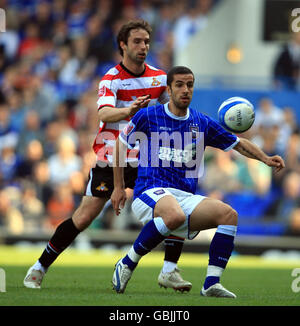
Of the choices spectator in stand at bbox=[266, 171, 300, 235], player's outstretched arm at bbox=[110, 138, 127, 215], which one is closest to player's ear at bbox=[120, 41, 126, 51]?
player's outstretched arm at bbox=[110, 138, 127, 215]

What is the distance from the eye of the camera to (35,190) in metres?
15.7

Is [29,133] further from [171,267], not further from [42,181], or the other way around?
[171,267]

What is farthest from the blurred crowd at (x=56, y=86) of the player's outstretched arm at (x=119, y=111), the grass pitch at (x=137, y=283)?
the player's outstretched arm at (x=119, y=111)

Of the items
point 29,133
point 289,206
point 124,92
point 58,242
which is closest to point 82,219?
point 58,242

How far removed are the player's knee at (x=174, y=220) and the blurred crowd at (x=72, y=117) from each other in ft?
26.4

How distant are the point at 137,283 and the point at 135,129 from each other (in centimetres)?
190

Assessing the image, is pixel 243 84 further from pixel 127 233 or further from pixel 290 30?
pixel 127 233

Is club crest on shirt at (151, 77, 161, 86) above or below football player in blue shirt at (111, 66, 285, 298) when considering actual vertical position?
above

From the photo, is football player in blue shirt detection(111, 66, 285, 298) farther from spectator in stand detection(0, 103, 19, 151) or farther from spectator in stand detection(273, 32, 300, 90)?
spectator in stand detection(273, 32, 300, 90)

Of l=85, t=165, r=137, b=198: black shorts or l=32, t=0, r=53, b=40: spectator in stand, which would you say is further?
l=32, t=0, r=53, b=40: spectator in stand

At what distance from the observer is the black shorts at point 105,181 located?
311 inches

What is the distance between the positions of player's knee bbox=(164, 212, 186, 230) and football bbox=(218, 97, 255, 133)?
106 centimetres

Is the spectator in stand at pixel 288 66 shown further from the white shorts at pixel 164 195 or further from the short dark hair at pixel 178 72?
the white shorts at pixel 164 195

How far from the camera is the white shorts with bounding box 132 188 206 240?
7.07 m
